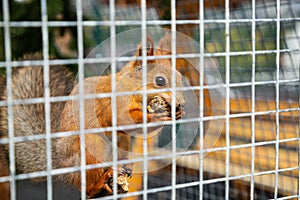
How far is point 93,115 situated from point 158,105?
16cm

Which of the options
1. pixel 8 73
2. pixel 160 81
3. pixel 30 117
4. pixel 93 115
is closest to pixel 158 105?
pixel 160 81

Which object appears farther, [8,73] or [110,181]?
[110,181]

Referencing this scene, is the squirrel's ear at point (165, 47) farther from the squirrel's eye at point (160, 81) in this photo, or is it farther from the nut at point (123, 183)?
the nut at point (123, 183)

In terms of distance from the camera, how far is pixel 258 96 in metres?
1.66

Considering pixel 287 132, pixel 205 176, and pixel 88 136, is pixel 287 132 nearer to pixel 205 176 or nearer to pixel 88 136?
pixel 205 176

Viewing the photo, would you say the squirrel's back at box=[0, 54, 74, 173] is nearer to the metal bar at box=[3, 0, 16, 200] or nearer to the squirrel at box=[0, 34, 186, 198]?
the squirrel at box=[0, 34, 186, 198]

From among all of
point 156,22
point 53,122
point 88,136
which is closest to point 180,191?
point 53,122

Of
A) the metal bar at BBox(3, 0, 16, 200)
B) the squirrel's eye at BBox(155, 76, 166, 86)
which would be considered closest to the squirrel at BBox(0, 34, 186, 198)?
the squirrel's eye at BBox(155, 76, 166, 86)

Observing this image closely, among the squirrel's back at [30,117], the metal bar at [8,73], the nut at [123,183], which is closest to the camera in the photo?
the metal bar at [8,73]

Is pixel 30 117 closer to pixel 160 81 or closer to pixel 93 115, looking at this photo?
pixel 93 115

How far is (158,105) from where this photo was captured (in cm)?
76

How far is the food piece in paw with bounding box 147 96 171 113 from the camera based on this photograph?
0.75 metres

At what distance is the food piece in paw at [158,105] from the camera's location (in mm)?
748

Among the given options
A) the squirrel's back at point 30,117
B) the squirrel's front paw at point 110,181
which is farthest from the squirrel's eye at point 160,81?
the squirrel's back at point 30,117
